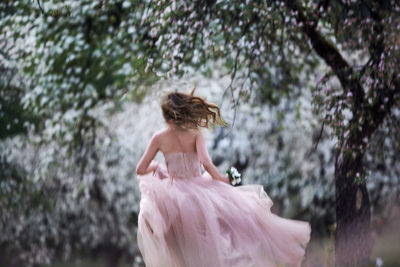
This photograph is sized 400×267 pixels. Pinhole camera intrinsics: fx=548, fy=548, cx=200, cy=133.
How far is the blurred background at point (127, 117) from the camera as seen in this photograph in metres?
6.94

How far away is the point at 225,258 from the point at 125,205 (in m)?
6.39

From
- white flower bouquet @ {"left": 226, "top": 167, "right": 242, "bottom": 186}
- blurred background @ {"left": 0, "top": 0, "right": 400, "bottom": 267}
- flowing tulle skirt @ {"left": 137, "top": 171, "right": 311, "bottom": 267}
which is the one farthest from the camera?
blurred background @ {"left": 0, "top": 0, "right": 400, "bottom": 267}

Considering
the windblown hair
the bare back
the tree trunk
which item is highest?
the windblown hair

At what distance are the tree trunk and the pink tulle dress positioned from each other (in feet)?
4.48

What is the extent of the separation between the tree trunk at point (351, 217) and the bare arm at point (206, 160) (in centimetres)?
175

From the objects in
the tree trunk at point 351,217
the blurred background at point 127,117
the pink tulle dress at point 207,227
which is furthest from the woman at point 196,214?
the blurred background at point 127,117

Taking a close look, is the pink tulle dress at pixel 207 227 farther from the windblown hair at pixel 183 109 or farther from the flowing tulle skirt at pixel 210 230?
the windblown hair at pixel 183 109

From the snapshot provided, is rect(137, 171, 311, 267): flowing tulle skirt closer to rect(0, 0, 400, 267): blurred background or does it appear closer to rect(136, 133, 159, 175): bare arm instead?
rect(136, 133, 159, 175): bare arm

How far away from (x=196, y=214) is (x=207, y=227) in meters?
0.14

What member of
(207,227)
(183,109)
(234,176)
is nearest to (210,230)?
(207,227)

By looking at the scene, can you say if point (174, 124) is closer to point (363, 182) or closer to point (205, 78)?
point (363, 182)

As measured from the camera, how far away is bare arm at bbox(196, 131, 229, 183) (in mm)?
4465

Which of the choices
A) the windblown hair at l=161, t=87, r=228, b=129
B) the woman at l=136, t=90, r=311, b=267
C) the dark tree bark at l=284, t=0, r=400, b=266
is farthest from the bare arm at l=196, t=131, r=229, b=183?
the dark tree bark at l=284, t=0, r=400, b=266

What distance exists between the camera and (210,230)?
13.9 feet
